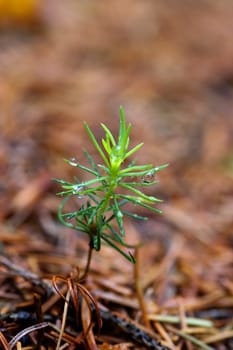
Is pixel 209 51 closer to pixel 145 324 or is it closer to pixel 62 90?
pixel 62 90

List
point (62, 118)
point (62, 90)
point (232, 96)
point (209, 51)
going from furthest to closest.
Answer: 1. point (209, 51)
2. point (232, 96)
3. point (62, 90)
4. point (62, 118)

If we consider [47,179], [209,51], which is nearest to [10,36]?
[209,51]

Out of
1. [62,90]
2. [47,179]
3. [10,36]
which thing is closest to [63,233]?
[47,179]

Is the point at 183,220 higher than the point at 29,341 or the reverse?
higher

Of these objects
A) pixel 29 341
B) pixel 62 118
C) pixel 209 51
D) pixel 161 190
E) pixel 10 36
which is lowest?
pixel 29 341

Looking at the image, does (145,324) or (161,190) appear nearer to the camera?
(145,324)

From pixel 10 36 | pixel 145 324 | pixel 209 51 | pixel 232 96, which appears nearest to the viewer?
pixel 145 324
